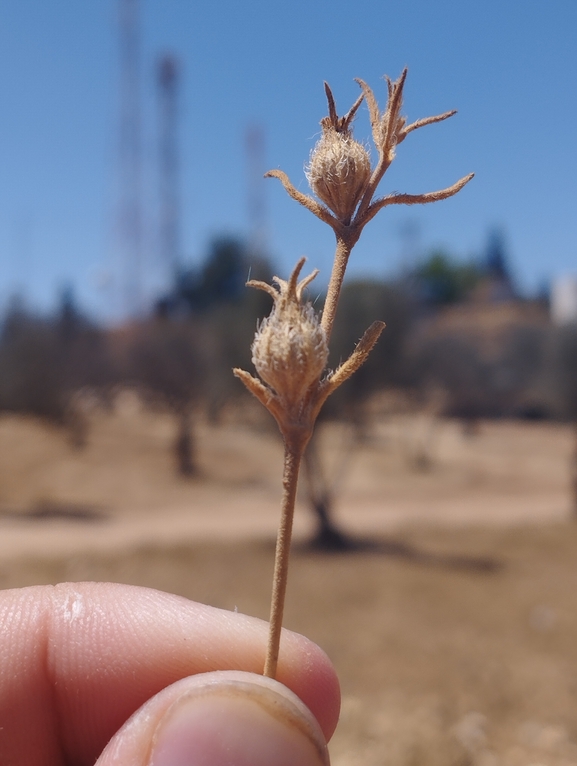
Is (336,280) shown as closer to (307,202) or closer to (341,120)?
Result: (307,202)

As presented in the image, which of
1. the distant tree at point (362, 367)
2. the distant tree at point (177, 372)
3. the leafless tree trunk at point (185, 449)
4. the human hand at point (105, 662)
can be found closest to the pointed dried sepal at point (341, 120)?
the human hand at point (105, 662)

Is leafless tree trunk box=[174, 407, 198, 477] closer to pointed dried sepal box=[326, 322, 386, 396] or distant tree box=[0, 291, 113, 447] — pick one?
distant tree box=[0, 291, 113, 447]

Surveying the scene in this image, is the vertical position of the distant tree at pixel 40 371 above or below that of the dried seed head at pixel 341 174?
below

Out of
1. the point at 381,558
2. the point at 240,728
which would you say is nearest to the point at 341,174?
the point at 240,728

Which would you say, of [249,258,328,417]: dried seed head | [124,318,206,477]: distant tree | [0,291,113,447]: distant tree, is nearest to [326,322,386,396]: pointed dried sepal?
[249,258,328,417]: dried seed head

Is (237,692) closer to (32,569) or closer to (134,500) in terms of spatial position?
(32,569)

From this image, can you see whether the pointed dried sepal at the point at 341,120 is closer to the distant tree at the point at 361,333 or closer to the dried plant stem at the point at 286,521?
the dried plant stem at the point at 286,521
